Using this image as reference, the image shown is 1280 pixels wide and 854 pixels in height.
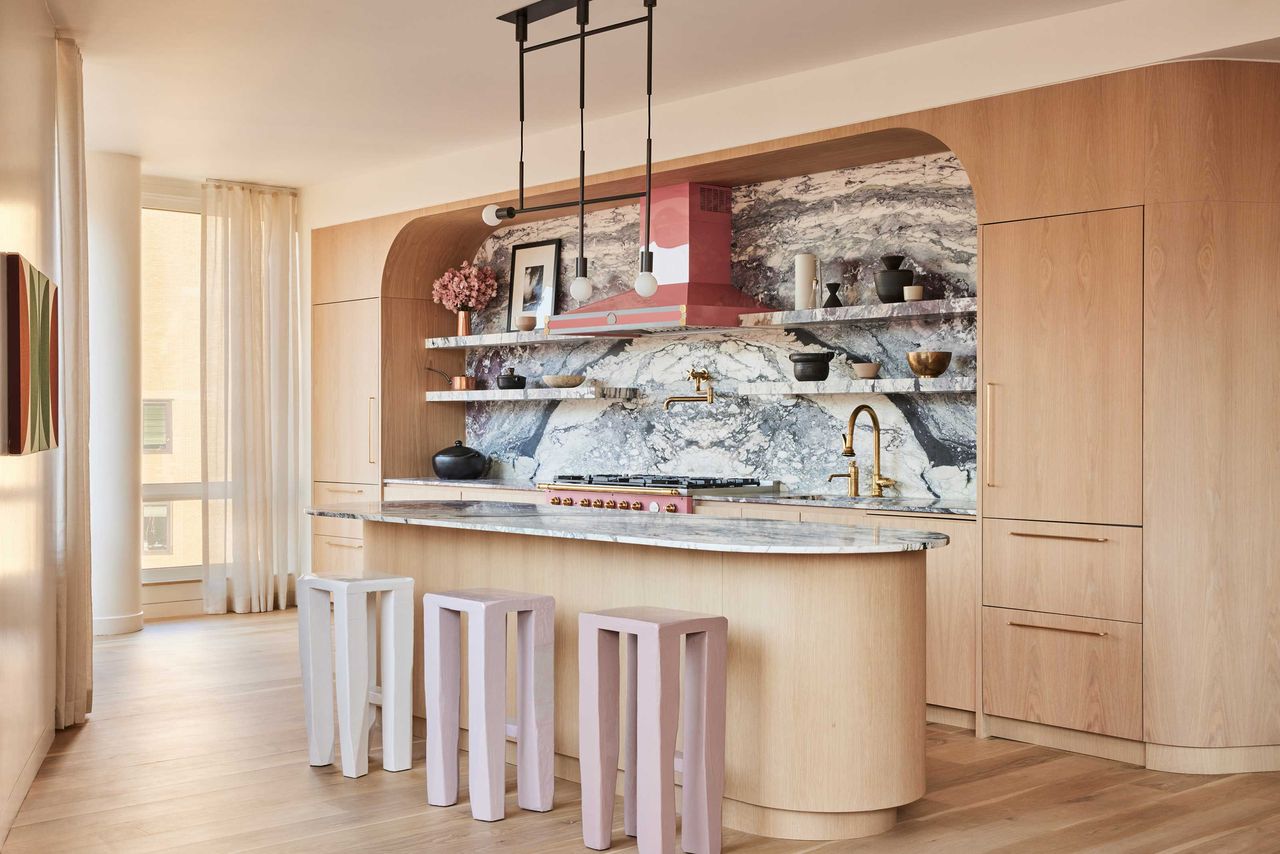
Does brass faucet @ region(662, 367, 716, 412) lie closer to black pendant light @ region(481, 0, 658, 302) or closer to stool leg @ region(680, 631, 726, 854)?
black pendant light @ region(481, 0, 658, 302)

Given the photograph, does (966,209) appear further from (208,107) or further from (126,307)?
(126,307)

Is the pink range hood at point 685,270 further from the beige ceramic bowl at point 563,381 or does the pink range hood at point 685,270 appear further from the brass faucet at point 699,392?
the beige ceramic bowl at point 563,381

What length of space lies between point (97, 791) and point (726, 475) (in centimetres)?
335

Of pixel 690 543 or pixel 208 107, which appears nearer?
pixel 690 543

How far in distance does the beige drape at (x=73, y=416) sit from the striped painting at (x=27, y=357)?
739mm

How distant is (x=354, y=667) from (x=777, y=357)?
9.39 feet

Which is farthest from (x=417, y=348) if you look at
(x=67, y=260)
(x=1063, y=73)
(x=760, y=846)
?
(x=760, y=846)

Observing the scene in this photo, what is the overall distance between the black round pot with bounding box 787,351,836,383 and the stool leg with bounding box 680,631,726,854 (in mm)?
2525

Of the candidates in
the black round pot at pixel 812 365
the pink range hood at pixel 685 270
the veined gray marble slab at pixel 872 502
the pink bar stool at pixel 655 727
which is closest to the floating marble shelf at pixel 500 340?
the pink range hood at pixel 685 270

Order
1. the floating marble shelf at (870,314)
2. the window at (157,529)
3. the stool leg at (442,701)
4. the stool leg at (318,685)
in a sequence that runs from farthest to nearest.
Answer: the window at (157,529)
the floating marble shelf at (870,314)
the stool leg at (318,685)
the stool leg at (442,701)

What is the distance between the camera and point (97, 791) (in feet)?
12.8

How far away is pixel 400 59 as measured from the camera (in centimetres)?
514

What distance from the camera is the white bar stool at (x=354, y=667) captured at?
4.01 m

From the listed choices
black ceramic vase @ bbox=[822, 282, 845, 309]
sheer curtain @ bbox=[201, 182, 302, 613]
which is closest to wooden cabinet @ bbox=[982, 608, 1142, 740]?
black ceramic vase @ bbox=[822, 282, 845, 309]
